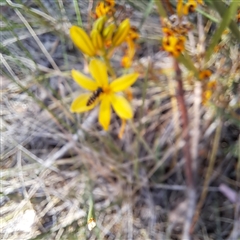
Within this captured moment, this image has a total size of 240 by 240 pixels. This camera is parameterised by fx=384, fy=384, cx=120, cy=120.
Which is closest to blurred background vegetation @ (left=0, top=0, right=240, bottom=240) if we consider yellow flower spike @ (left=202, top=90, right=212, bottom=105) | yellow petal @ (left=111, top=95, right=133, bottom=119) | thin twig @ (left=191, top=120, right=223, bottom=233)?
thin twig @ (left=191, top=120, right=223, bottom=233)

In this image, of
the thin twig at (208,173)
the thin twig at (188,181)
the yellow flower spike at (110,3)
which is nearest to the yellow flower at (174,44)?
the yellow flower spike at (110,3)

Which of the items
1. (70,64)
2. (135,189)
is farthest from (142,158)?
(70,64)

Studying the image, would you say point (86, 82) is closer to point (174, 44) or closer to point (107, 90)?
point (107, 90)

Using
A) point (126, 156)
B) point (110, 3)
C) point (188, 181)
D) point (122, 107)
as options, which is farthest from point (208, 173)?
point (110, 3)

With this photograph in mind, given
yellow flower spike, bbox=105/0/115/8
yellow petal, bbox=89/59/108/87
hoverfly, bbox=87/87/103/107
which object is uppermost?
yellow flower spike, bbox=105/0/115/8

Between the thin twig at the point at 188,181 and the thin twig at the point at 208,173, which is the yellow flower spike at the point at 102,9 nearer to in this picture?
the thin twig at the point at 188,181

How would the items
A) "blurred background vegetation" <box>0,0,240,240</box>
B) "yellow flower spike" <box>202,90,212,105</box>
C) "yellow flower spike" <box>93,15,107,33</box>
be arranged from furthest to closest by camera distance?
"blurred background vegetation" <box>0,0,240,240</box> < "yellow flower spike" <box>202,90,212,105</box> < "yellow flower spike" <box>93,15,107,33</box>

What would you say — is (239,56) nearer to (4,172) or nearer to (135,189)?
(135,189)

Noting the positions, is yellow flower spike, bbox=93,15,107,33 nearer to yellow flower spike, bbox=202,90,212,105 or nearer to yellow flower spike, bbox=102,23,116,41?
yellow flower spike, bbox=102,23,116,41
